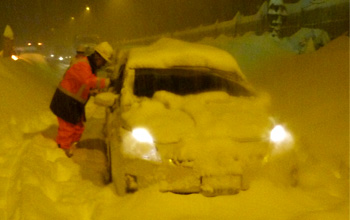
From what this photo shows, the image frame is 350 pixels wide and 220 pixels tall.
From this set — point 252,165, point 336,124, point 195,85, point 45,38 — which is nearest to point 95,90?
point 195,85

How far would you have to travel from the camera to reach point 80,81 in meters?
6.16

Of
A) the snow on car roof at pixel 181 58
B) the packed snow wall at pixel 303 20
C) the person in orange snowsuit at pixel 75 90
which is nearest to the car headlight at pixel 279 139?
the snow on car roof at pixel 181 58

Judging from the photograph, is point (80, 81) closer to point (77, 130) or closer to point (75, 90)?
point (75, 90)

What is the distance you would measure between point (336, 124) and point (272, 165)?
9.28 ft

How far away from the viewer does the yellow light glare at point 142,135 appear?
414 cm

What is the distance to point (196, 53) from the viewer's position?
222 inches

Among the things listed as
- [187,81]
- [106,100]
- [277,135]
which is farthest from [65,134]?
[277,135]

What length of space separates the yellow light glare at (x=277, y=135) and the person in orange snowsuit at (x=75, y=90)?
2643 mm

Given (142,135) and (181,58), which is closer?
(142,135)

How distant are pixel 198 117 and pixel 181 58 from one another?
1337 mm

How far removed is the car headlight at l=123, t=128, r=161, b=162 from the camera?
404 centimetres

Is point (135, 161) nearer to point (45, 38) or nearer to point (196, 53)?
point (196, 53)

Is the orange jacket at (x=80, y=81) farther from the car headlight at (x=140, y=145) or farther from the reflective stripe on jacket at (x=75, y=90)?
the car headlight at (x=140, y=145)

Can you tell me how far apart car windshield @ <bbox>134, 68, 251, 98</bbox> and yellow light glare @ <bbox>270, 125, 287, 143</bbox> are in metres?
1.08
